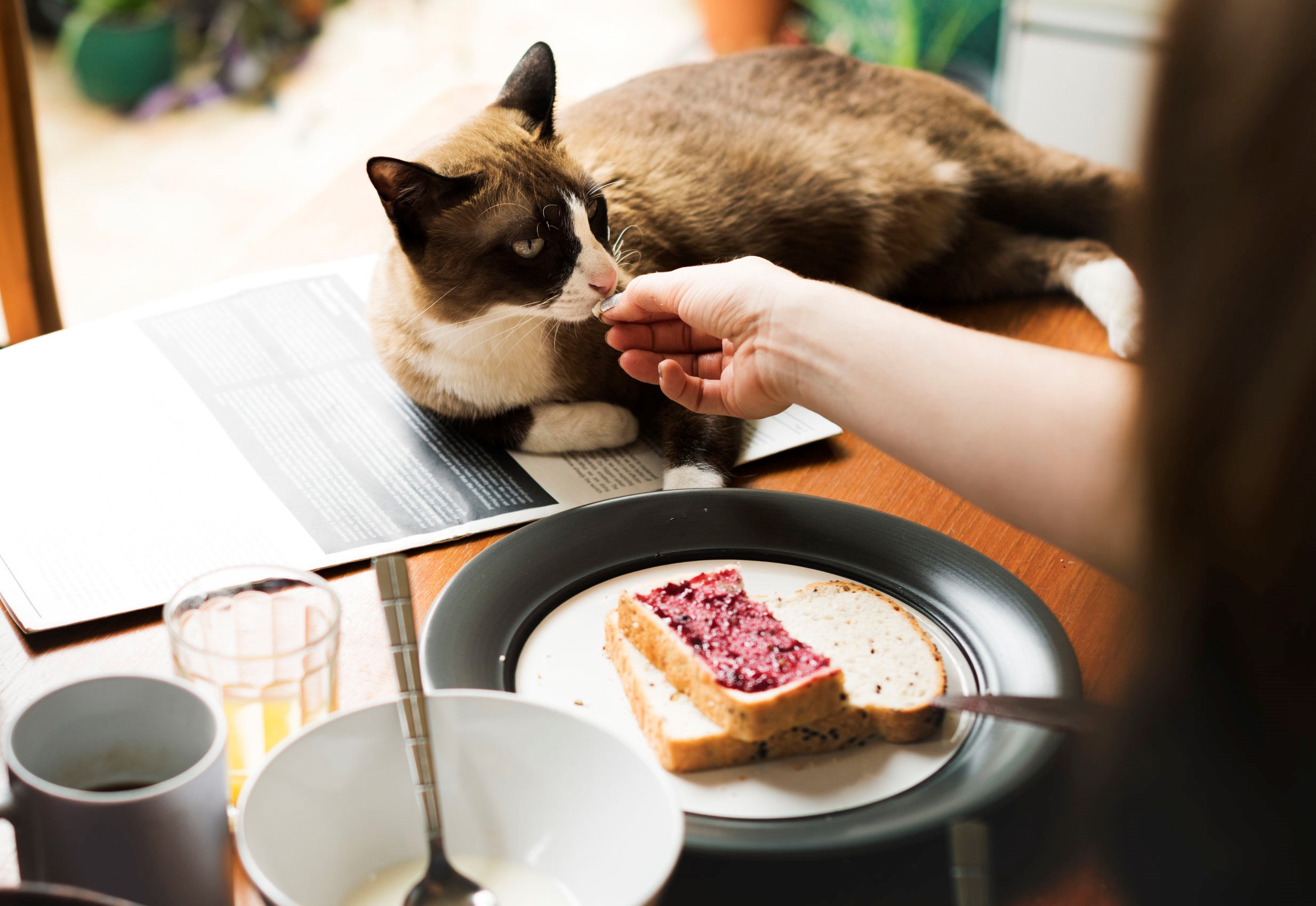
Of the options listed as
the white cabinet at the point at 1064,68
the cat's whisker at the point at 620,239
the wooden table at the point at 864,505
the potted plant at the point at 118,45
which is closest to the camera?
the wooden table at the point at 864,505

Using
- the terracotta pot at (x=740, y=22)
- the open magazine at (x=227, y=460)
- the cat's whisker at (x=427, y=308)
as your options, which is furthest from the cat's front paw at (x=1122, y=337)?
the terracotta pot at (x=740, y=22)

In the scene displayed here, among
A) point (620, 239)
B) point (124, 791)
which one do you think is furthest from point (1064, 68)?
point (124, 791)

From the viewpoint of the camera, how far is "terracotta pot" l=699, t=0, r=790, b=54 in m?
3.23

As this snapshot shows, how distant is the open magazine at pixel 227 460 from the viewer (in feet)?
2.89

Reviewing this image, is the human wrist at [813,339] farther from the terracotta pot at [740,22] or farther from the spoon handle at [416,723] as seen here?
the terracotta pot at [740,22]

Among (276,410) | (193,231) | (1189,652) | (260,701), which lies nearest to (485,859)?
(260,701)

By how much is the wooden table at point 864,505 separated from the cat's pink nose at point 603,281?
0.23 m

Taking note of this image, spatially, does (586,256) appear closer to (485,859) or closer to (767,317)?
(767,317)

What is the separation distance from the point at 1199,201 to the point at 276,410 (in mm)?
910

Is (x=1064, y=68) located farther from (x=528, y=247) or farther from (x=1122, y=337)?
(x=528, y=247)

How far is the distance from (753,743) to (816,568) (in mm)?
219

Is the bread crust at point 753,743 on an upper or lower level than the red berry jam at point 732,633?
lower

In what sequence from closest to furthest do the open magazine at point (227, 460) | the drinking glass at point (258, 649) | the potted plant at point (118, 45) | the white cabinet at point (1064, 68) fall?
the drinking glass at point (258, 649) < the open magazine at point (227, 460) < the white cabinet at point (1064, 68) < the potted plant at point (118, 45)

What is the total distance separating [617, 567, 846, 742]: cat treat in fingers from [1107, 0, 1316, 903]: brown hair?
24 cm
